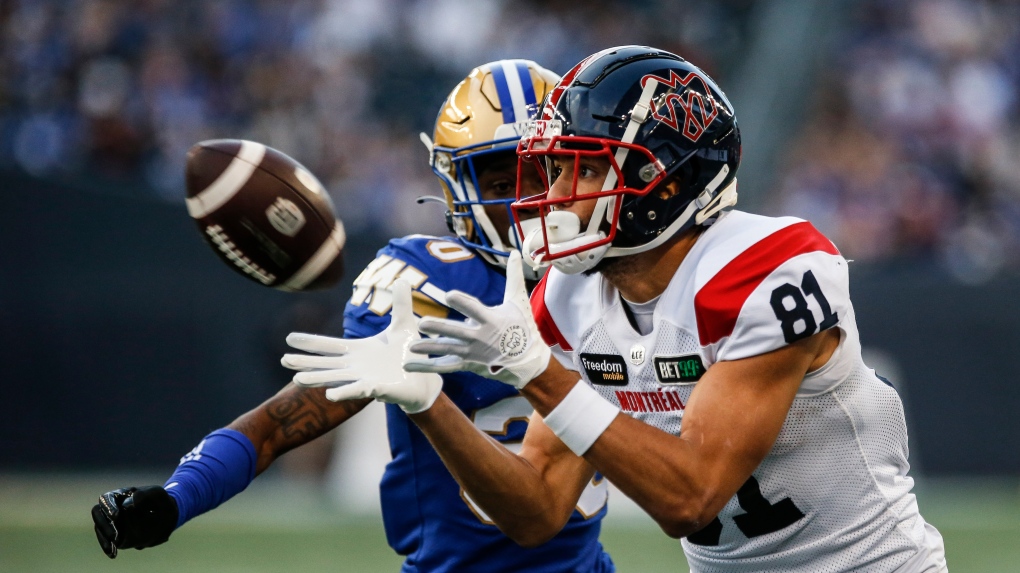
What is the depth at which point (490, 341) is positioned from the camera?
2191mm

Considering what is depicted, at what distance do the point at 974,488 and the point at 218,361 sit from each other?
557cm

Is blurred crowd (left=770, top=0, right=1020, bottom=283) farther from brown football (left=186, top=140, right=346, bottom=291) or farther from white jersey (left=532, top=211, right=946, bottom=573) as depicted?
white jersey (left=532, top=211, right=946, bottom=573)

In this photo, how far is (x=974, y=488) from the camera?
877 cm

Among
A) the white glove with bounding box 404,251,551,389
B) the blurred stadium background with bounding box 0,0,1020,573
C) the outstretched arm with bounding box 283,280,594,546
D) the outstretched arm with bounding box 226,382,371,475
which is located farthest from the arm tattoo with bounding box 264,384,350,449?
the blurred stadium background with bounding box 0,0,1020,573

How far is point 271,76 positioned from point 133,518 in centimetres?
791

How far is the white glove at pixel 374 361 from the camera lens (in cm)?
225

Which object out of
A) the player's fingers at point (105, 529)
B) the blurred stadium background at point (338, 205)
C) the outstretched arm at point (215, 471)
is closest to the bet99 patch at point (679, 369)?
the outstretched arm at point (215, 471)

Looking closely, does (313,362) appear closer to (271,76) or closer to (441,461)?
(441,461)

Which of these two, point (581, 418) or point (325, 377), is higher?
point (325, 377)

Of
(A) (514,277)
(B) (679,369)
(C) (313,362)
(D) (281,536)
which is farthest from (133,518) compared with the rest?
(D) (281,536)

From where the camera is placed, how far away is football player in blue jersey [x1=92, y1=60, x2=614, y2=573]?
3.00 meters

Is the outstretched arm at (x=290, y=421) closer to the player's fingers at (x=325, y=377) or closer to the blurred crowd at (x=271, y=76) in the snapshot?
the player's fingers at (x=325, y=377)

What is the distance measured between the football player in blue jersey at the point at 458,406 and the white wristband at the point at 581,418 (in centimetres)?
76

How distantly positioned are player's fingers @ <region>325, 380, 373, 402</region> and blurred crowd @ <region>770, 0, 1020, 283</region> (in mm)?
7827
